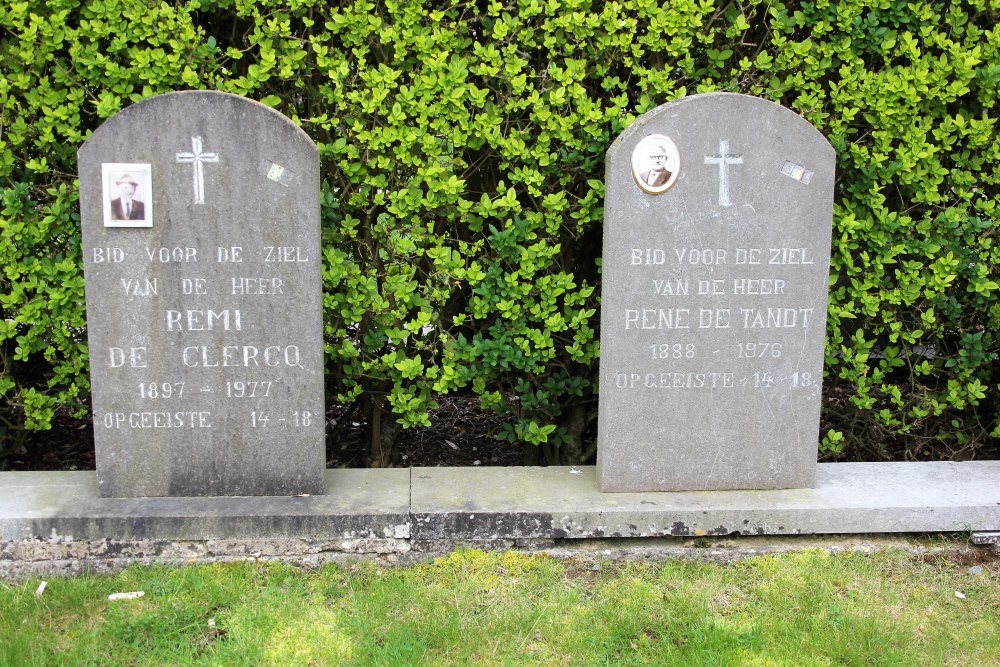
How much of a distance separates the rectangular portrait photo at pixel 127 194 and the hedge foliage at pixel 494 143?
1.69ft

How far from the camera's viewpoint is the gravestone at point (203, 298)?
11.6ft

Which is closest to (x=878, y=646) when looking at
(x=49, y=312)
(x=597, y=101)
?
(x=597, y=101)

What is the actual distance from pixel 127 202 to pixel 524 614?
2188 mm

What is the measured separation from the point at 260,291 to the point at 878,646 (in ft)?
8.66

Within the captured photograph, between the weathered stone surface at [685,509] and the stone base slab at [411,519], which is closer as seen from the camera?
the stone base slab at [411,519]

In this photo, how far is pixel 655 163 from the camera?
365 cm

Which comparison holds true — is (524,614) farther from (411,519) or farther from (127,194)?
(127,194)

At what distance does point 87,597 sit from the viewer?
11.1 ft

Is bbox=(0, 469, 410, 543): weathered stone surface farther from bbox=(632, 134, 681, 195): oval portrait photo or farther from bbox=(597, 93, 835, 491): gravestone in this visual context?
bbox=(632, 134, 681, 195): oval portrait photo

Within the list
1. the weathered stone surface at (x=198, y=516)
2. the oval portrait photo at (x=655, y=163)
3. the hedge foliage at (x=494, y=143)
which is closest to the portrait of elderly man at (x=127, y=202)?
the hedge foliage at (x=494, y=143)

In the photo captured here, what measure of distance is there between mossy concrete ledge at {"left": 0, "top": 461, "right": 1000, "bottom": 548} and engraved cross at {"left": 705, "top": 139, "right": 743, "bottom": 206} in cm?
126

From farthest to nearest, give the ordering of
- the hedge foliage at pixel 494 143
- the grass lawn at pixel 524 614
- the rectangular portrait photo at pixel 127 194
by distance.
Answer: the hedge foliage at pixel 494 143 → the rectangular portrait photo at pixel 127 194 → the grass lawn at pixel 524 614

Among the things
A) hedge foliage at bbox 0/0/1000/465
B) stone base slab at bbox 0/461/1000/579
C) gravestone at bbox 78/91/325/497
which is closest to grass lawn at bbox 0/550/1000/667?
stone base slab at bbox 0/461/1000/579

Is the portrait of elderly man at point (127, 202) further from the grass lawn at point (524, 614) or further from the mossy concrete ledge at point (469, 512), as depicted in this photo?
the grass lawn at point (524, 614)
